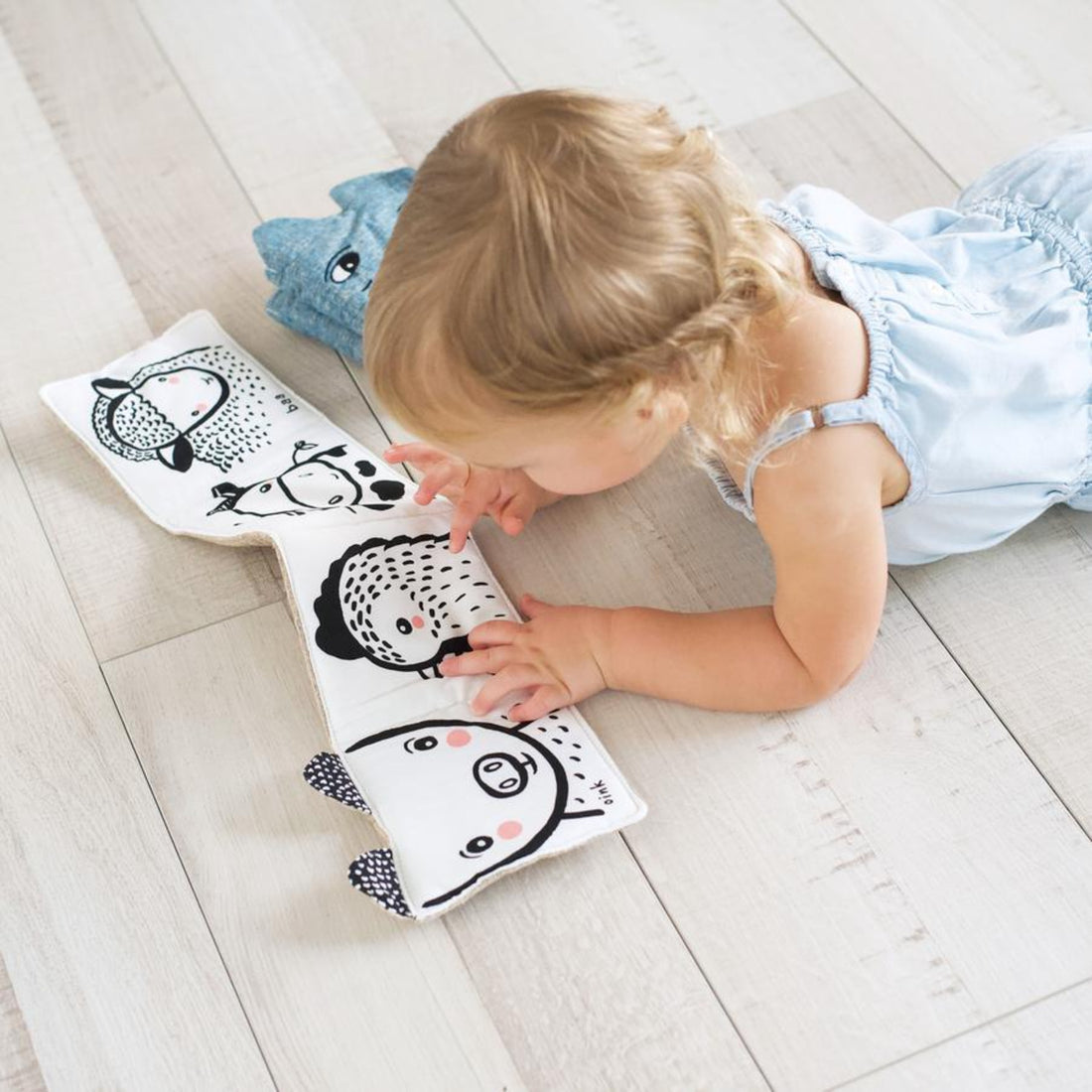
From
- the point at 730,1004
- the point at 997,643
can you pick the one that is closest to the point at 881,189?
the point at 997,643

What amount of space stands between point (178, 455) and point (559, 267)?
0.52 meters

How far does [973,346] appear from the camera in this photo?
879 millimetres

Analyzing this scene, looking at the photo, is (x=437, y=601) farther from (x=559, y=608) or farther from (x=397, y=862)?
(x=397, y=862)

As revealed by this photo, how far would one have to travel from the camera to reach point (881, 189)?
4.07ft

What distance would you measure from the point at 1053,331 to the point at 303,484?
566 mm

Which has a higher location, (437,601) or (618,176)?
(618,176)

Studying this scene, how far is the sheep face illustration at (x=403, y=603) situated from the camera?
3.15 ft

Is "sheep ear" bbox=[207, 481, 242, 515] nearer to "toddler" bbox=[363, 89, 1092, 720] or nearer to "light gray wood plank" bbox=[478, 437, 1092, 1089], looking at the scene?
"toddler" bbox=[363, 89, 1092, 720]

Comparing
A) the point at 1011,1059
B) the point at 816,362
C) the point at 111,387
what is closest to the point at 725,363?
the point at 816,362

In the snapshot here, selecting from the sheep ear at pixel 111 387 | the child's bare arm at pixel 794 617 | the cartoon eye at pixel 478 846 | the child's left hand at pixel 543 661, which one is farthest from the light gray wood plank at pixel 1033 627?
the sheep ear at pixel 111 387

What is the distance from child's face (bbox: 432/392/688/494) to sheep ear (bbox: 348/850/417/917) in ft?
0.87

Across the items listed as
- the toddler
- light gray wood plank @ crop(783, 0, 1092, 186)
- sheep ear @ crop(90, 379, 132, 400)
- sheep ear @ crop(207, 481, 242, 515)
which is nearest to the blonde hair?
the toddler

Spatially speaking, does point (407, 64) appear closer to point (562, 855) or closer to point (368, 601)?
point (368, 601)

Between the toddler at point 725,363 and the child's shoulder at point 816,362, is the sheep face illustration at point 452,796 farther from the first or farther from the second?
the child's shoulder at point 816,362
